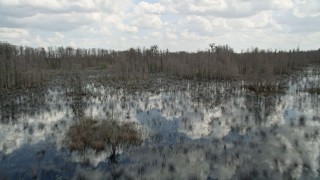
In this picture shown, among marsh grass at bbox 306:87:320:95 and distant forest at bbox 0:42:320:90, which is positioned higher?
distant forest at bbox 0:42:320:90

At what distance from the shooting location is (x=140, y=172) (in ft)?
26.3

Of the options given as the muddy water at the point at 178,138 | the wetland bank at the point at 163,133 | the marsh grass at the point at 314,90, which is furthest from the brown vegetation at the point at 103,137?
the marsh grass at the point at 314,90

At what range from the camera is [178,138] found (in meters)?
11.0

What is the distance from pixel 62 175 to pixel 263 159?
5352 mm

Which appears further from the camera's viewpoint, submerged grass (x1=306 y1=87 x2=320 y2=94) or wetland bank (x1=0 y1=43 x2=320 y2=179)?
submerged grass (x1=306 y1=87 x2=320 y2=94)

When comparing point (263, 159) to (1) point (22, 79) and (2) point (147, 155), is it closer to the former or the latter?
(2) point (147, 155)

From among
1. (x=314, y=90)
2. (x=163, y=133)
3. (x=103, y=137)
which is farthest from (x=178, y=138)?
(x=314, y=90)

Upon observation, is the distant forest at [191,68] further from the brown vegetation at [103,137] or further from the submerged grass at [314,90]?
the brown vegetation at [103,137]

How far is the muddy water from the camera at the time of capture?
8.12 metres

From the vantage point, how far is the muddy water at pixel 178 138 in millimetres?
8117

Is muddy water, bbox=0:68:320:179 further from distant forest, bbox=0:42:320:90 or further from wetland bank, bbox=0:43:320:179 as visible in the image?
distant forest, bbox=0:42:320:90

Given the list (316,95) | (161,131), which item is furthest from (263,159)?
(316,95)

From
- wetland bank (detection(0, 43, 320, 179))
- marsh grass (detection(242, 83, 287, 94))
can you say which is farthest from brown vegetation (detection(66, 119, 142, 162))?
marsh grass (detection(242, 83, 287, 94))

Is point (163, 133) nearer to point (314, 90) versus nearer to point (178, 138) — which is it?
point (178, 138)
